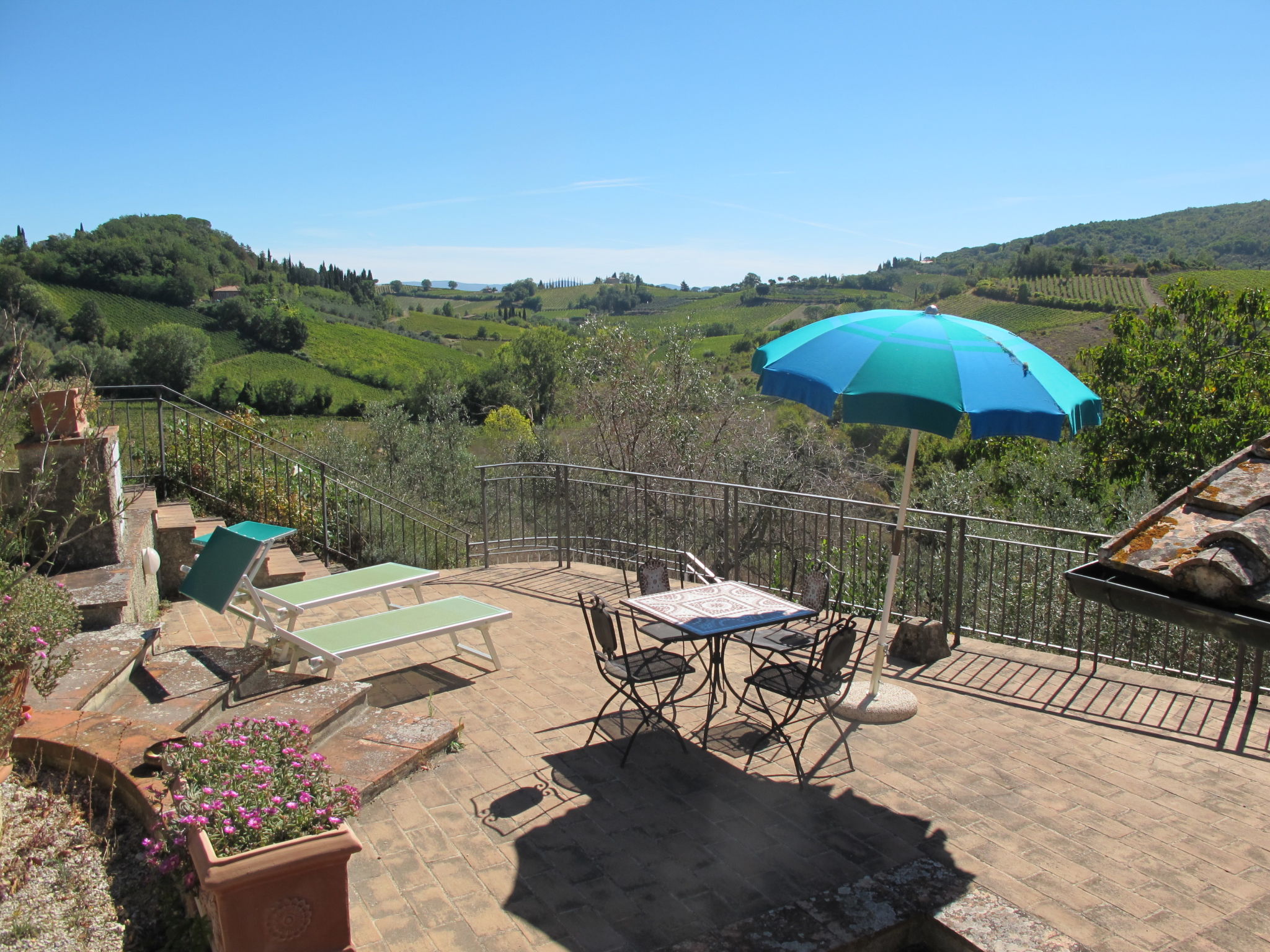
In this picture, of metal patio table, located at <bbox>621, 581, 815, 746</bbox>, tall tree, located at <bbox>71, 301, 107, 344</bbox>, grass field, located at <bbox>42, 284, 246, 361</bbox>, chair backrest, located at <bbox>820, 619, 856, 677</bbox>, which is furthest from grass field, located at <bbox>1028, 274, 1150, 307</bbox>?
tall tree, located at <bbox>71, 301, 107, 344</bbox>

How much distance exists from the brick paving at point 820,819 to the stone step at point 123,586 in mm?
1591

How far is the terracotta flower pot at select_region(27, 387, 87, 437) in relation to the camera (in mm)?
5445

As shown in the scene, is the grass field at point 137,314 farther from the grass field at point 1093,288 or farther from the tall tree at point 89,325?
the grass field at point 1093,288

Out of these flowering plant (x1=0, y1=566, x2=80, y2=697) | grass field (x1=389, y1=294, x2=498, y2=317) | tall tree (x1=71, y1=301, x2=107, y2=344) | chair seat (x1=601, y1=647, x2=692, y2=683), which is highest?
grass field (x1=389, y1=294, x2=498, y2=317)

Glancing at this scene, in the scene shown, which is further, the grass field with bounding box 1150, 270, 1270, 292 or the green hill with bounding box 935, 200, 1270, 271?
the green hill with bounding box 935, 200, 1270, 271

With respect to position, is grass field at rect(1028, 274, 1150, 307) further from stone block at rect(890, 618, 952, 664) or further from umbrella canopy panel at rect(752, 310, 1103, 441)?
umbrella canopy panel at rect(752, 310, 1103, 441)

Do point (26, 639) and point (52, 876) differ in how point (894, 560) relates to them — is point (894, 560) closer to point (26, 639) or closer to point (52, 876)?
point (52, 876)

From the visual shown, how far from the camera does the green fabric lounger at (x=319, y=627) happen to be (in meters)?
5.18

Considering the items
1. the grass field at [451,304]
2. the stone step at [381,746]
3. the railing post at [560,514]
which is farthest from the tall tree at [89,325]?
the stone step at [381,746]

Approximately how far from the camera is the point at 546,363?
4956 cm

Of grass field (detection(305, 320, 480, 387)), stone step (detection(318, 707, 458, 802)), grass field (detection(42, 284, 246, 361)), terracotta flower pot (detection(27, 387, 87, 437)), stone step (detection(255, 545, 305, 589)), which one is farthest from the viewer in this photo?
grass field (detection(305, 320, 480, 387))

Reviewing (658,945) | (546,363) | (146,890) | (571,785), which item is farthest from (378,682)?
(546,363)

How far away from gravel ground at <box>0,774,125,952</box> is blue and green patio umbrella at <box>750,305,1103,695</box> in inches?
139

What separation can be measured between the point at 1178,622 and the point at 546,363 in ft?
158
